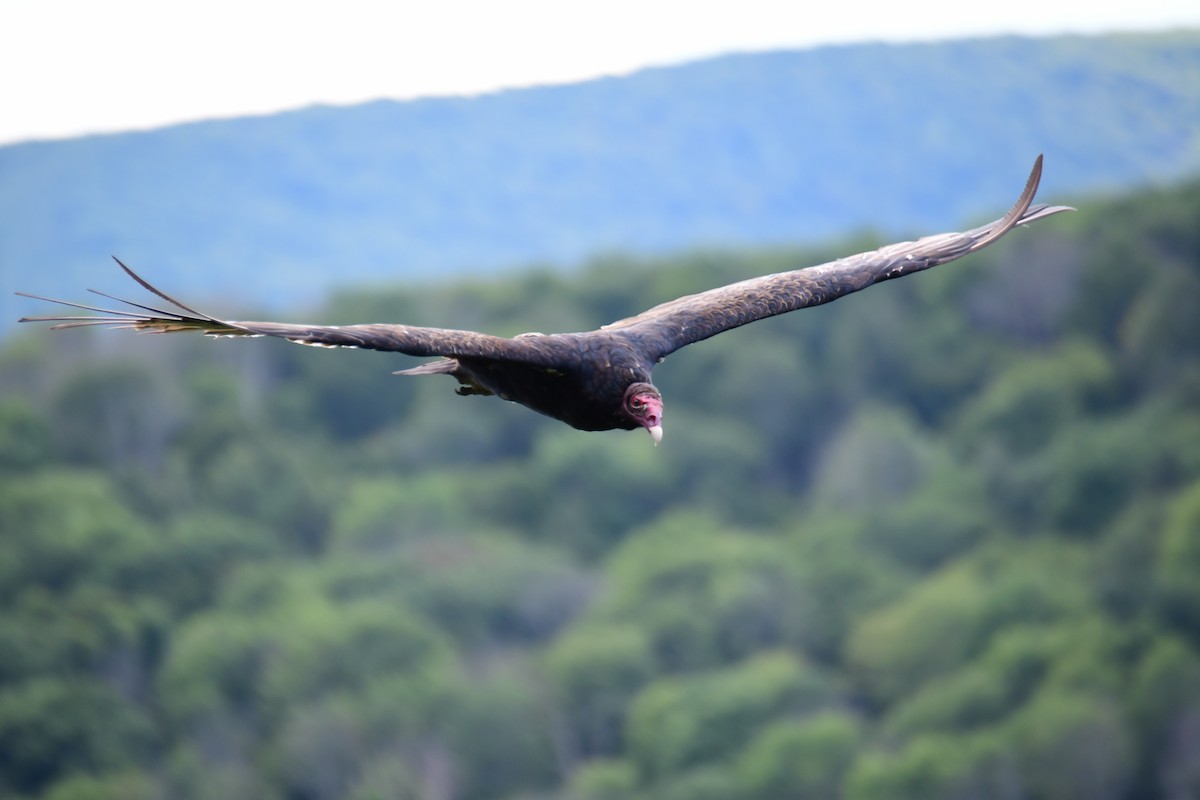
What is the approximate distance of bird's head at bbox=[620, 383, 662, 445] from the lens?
10.5 m

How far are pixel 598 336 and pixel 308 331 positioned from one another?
7.42 ft

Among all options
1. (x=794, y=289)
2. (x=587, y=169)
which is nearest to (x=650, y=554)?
(x=794, y=289)

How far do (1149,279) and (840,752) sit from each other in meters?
45.6

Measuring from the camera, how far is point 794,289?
40.4ft

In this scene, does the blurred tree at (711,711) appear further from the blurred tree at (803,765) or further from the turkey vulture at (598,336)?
the turkey vulture at (598,336)

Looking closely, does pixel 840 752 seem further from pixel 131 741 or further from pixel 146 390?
pixel 146 390

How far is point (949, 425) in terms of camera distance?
88062 mm

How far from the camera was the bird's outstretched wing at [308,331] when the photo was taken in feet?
30.0

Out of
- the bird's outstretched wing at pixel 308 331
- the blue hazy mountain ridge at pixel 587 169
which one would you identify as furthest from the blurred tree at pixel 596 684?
the bird's outstretched wing at pixel 308 331

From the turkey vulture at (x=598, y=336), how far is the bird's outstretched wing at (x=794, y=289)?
0.01 m

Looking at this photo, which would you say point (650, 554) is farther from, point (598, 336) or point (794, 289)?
point (598, 336)

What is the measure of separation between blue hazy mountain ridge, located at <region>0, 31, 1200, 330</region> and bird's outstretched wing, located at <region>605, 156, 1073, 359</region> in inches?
3208

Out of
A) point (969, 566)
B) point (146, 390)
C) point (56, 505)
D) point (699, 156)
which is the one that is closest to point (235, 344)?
point (146, 390)

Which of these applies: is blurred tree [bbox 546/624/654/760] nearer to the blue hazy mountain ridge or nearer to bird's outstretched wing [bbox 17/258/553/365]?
the blue hazy mountain ridge
